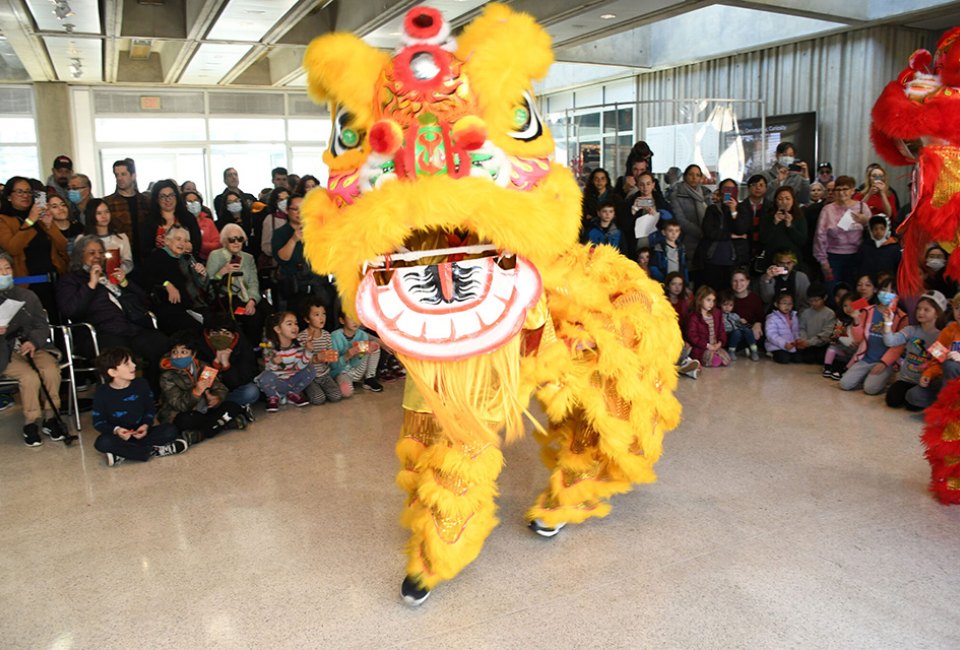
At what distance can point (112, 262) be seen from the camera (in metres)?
4.38

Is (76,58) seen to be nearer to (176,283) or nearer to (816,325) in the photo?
(176,283)

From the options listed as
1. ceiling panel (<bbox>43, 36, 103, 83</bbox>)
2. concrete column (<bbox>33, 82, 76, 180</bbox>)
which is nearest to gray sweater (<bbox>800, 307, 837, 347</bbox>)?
ceiling panel (<bbox>43, 36, 103, 83</bbox>)

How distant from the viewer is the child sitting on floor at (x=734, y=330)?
534cm

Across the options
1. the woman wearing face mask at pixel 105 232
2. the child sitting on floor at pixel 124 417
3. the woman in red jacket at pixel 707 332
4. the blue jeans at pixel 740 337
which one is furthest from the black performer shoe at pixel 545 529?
the blue jeans at pixel 740 337

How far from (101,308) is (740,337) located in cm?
403

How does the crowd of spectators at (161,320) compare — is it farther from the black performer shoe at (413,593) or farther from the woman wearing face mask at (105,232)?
the black performer shoe at (413,593)

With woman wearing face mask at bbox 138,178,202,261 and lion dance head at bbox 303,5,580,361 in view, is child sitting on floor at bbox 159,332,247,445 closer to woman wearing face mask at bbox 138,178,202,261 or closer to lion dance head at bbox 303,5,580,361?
woman wearing face mask at bbox 138,178,202,261

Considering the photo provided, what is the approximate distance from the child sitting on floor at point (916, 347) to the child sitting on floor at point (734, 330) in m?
1.08

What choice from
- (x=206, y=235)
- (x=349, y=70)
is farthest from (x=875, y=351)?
(x=206, y=235)

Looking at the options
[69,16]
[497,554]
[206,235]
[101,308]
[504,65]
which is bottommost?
[497,554]

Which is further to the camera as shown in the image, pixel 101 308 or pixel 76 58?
pixel 76 58

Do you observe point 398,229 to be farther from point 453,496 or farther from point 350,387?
point 350,387

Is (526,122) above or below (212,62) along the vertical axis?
below

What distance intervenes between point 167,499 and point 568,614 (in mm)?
1761
